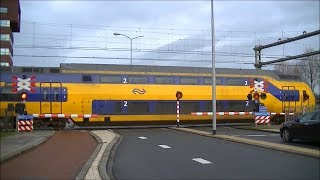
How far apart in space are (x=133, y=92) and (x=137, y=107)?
3.78 ft

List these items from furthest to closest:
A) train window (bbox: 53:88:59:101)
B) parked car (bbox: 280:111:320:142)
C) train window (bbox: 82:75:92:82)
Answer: train window (bbox: 82:75:92:82) → train window (bbox: 53:88:59:101) → parked car (bbox: 280:111:320:142)

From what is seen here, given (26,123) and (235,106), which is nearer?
(26,123)

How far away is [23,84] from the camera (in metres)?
31.0

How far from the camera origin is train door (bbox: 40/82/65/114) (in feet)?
103

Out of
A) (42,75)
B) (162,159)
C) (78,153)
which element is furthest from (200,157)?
(42,75)

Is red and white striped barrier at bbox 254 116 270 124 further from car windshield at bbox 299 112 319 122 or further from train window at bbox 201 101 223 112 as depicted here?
car windshield at bbox 299 112 319 122

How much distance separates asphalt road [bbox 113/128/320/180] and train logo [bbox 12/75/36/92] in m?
15.2

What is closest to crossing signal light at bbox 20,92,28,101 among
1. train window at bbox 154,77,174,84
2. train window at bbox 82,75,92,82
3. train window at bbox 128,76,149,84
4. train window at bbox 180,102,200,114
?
train window at bbox 82,75,92,82

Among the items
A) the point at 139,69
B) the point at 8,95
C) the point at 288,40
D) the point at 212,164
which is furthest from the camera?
the point at 288,40

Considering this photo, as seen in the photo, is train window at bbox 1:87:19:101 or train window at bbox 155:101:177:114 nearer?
train window at bbox 1:87:19:101

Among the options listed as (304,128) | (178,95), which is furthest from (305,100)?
(304,128)

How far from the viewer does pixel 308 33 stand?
3553 centimetres

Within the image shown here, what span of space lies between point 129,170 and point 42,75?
21.2 meters

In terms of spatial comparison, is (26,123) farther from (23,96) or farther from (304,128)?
(304,128)
